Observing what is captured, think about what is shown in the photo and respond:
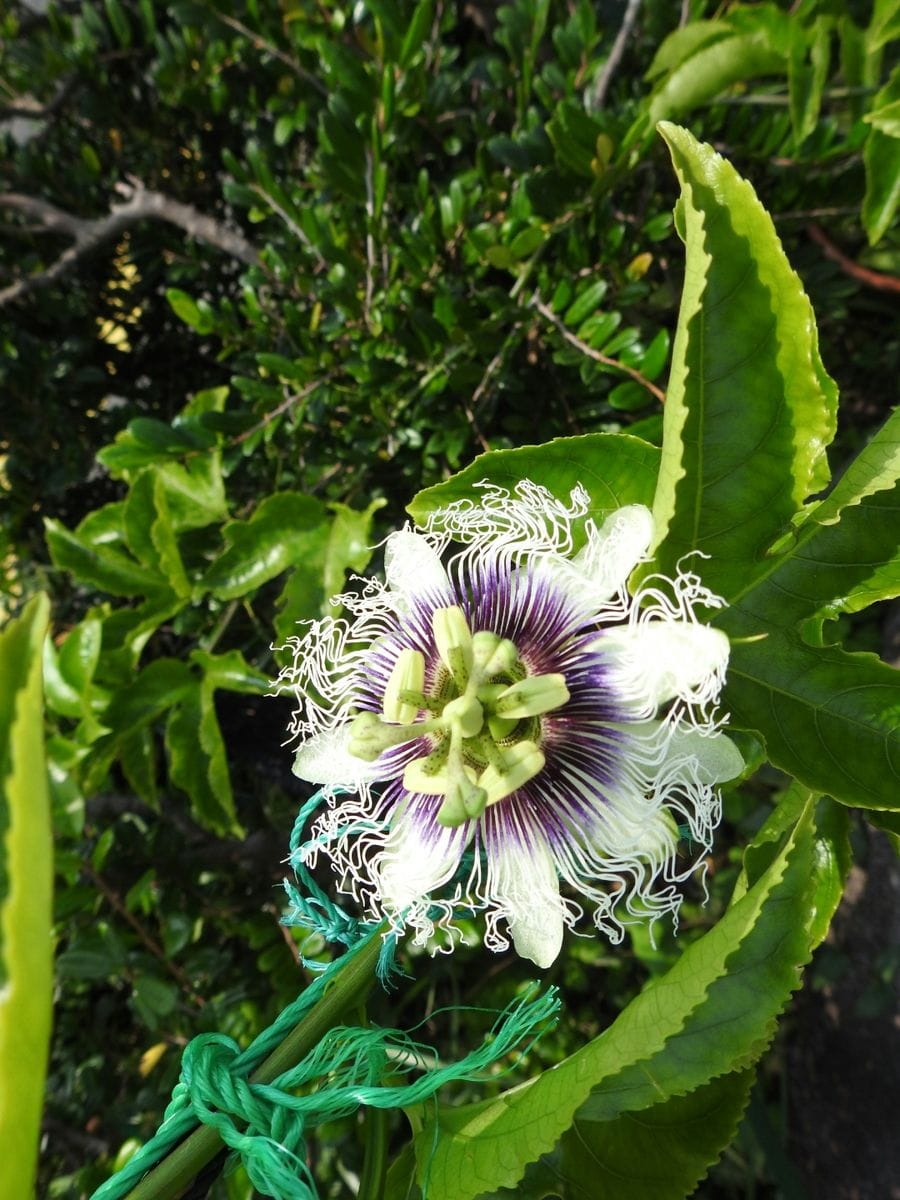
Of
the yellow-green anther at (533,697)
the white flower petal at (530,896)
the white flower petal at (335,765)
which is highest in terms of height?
the yellow-green anther at (533,697)

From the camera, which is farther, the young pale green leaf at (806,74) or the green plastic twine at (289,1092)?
the young pale green leaf at (806,74)

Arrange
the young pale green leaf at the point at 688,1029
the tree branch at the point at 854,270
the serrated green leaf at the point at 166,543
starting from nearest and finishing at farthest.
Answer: the young pale green leaf at the point at 688,1029, the serrated green leaf at the point at 166,543, the tree branch at the point at 854,270

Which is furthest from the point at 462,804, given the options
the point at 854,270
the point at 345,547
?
the point at 854,270

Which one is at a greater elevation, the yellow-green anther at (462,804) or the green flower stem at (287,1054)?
the yellow-green anther at (462,804)

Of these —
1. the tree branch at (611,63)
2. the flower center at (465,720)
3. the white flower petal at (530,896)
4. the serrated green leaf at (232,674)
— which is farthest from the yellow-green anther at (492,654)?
the tree branch at (611,63)

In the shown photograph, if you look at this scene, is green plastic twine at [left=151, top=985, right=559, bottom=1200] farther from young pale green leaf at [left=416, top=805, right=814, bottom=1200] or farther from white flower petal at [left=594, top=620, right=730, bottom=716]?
white flower petal at [left=594, top=620, right=730, bottom=716]

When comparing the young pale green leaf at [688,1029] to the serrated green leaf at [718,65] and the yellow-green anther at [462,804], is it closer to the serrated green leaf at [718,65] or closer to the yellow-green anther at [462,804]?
the yellow-green anther at [462,804]
